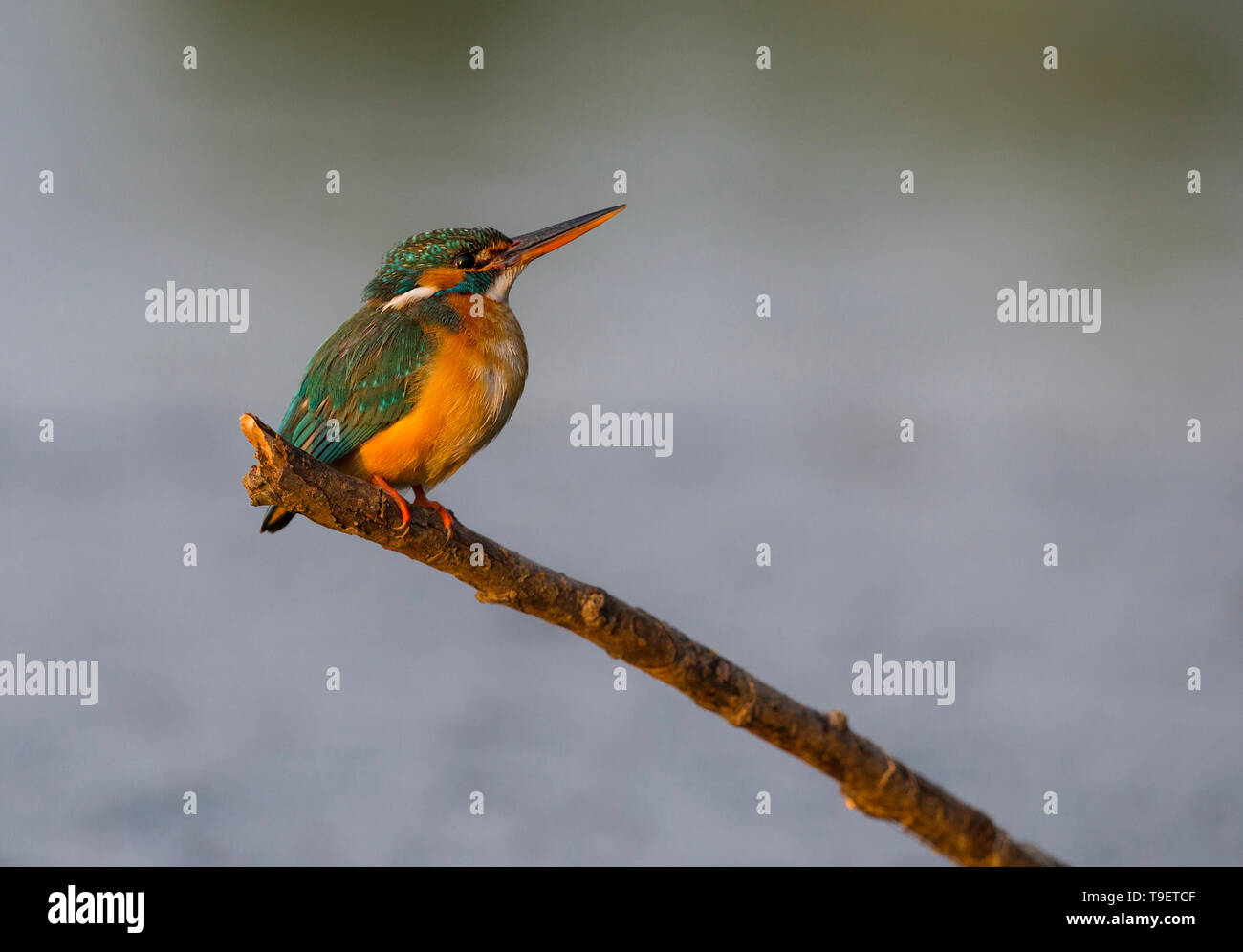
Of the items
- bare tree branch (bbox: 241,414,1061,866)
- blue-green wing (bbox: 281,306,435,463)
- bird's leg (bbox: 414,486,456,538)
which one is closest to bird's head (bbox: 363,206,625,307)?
blue-green wing (bbox: 281,306,435,463)

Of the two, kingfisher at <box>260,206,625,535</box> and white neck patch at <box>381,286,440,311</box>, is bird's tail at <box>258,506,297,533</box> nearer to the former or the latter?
kingfisher at <box>260,206,625,535</box>

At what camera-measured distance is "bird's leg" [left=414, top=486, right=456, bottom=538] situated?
7.91ft

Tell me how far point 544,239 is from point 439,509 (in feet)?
3.26

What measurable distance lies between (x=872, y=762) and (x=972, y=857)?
0.75 feet

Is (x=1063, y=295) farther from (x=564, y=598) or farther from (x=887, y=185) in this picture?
(x=564, y=598)

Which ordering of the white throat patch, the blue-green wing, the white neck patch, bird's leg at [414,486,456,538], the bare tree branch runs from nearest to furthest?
the bare tree branch, bird's leg at [414,486,456,538], the blue-green wing, the white neck patch, the white throat patch

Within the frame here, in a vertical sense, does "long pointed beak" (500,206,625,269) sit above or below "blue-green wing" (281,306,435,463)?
above

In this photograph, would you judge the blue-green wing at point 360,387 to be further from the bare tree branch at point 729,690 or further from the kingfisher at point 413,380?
the bare tree branch at point 729,690

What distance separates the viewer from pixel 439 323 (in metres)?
3.00

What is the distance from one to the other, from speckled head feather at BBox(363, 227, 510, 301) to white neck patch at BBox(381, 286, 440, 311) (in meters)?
0.01

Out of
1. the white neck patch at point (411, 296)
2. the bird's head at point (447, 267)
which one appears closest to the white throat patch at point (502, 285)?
the bird's head at point (447, 267)

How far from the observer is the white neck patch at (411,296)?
3.10 meters

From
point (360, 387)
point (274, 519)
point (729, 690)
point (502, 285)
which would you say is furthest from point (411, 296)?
point (729, 690)

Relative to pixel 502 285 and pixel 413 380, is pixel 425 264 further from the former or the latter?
pixel 413 380
